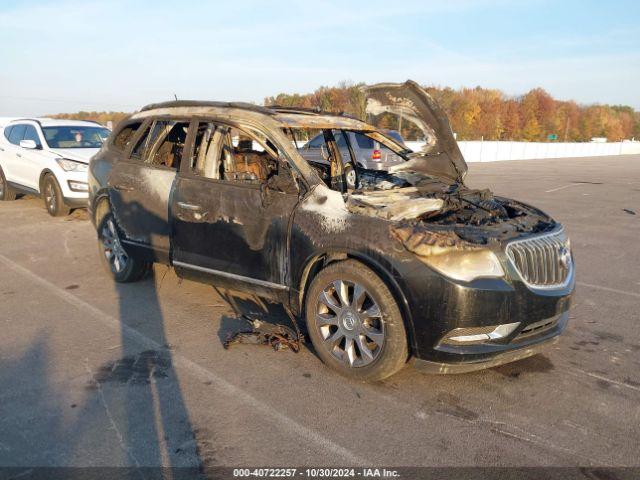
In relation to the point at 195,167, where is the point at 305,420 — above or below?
below

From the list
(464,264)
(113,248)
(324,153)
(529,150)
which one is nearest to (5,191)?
(113,248)

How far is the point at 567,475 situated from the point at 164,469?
2.03 m

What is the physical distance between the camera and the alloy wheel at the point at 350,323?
3803mm

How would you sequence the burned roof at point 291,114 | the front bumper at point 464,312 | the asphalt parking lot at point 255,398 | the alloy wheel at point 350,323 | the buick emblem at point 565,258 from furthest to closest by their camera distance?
1. the burned roof at point 291,114
2. the buick emblem at point 565,258
3. the alloy wheel at point 350,323
4. the front bumper at point 464,312
5. the asphalt parking lot at point 255,398

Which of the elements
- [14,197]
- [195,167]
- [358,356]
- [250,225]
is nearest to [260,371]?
[358,356]

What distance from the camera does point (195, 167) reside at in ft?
16.3

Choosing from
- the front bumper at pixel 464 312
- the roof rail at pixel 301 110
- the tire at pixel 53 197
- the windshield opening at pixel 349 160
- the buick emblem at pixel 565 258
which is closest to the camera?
the front bumper at pixel 464 312

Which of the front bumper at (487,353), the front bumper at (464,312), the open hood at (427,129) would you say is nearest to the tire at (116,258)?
the open hood at (427,129)

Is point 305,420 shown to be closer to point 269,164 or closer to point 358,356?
point 358,356

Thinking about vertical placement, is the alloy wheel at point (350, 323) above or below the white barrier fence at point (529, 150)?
below

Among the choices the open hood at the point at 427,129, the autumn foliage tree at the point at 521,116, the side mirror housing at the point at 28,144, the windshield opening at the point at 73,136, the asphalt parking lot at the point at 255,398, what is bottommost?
the asphalt parking lot at the point at 255,398

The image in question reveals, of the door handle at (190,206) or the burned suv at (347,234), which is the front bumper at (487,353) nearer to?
the burned suv at (347,234)

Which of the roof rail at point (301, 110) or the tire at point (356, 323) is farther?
the roof rail at point (301, 110)

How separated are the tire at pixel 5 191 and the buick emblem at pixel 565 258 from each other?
37.8ft
